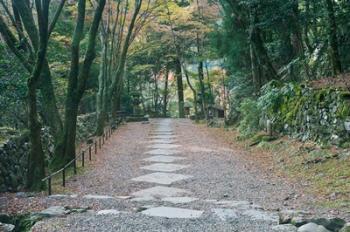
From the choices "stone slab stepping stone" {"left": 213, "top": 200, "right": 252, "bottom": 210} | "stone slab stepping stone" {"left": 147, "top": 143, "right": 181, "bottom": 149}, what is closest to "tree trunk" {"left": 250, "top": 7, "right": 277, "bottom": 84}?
"stone slab stepping stone" {"left": 147, "top": 143, "right": 181, "bottom": 149}

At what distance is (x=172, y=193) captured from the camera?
722 cm

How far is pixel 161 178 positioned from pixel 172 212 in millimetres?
3166

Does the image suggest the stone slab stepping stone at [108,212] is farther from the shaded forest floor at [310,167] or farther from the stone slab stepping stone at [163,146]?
the stone slab stepping stone at [163,146]

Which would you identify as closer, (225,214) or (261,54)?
(225,214)

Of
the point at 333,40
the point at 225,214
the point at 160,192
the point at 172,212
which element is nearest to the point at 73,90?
the point at 160,192

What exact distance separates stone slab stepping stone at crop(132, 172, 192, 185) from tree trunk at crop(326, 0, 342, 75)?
4.77m

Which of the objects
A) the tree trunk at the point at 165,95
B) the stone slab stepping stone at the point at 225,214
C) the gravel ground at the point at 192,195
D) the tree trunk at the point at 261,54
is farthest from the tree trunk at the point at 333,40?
the tree trunk at the point at 165,95

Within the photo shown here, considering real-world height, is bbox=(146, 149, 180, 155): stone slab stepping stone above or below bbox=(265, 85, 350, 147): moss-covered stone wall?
below

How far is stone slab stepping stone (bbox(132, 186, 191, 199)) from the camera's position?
7.07m

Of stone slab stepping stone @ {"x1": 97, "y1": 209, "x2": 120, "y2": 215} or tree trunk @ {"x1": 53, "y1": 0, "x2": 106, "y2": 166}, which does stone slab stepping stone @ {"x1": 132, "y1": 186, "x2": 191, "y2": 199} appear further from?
tree trunk @ {"x1": 53, "y1": 0, "x2": 106, "y2": 166}

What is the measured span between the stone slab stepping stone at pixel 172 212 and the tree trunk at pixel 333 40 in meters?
6.43

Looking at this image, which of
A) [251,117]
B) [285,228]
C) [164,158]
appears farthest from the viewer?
[251,117]

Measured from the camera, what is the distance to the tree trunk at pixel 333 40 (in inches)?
387

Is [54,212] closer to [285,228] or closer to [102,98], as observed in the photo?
[285,228]
